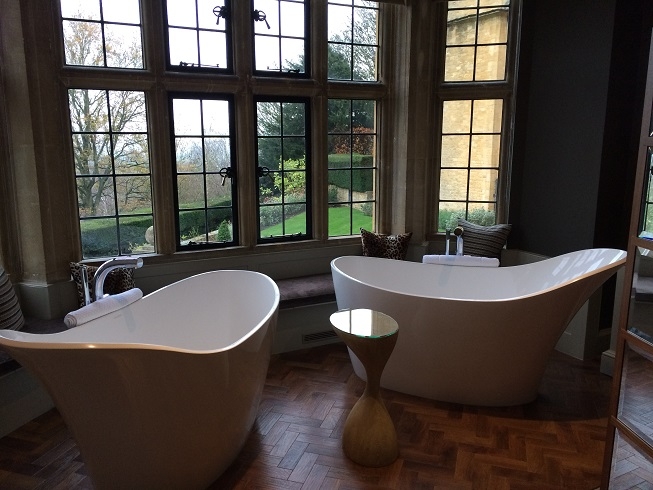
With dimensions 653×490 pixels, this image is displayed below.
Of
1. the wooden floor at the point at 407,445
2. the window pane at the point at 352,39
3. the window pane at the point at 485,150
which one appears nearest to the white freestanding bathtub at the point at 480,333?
the wooden floor at the point at 407,445

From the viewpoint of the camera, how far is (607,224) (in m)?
3.41

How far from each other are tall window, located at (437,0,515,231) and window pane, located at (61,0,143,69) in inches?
88.6

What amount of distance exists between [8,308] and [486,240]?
10.3 ft

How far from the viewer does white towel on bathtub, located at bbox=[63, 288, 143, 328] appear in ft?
6.84

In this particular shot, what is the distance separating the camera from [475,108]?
4.03 meters

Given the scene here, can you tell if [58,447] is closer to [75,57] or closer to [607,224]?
[75,57]

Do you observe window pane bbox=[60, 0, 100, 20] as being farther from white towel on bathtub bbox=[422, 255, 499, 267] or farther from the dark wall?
the dark wall

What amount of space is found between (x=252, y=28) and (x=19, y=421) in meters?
2.81

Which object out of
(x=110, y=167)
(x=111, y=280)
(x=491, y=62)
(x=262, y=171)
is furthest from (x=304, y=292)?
(x=491, y=62)

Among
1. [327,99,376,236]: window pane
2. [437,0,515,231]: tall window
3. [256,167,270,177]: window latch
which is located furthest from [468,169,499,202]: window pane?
[256,167,270,177]: window latch

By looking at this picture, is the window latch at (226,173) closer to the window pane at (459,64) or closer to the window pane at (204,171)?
the window pane at (204,171)

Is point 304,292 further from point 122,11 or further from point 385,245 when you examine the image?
point 122,11

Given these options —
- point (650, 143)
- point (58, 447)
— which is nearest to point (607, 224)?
point (650, 143)

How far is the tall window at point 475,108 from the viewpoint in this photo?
3.91 meters
